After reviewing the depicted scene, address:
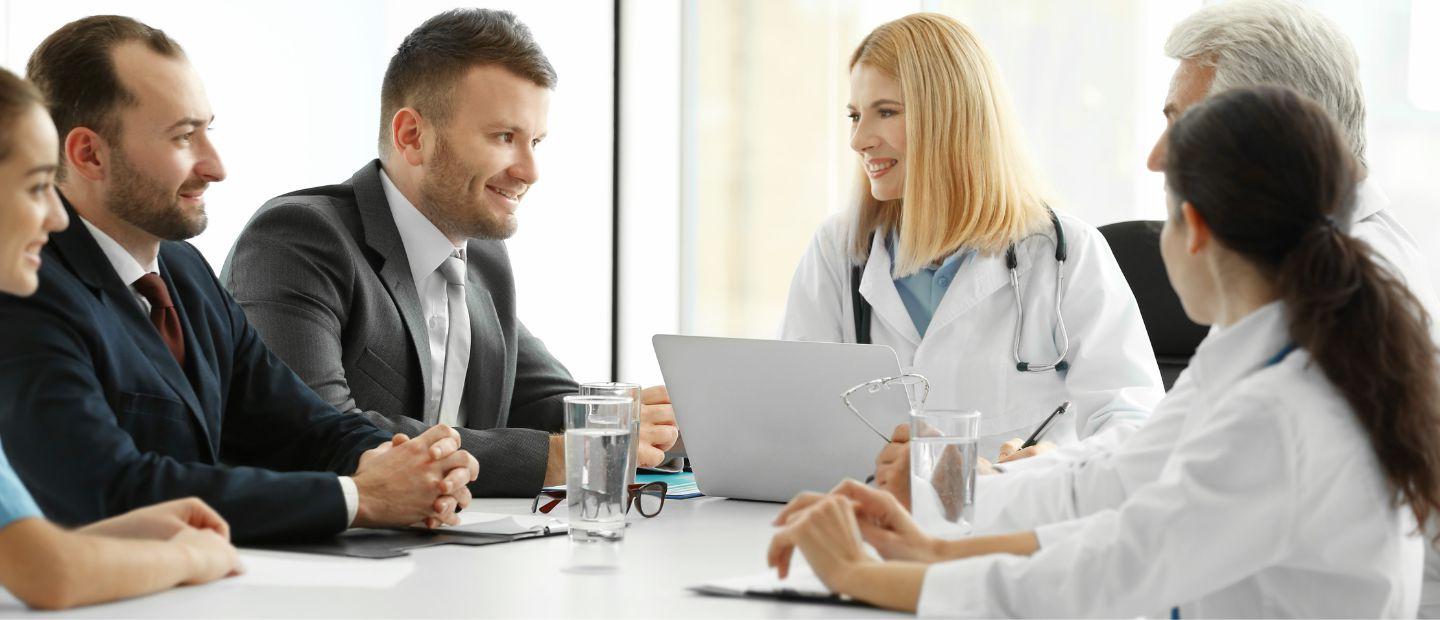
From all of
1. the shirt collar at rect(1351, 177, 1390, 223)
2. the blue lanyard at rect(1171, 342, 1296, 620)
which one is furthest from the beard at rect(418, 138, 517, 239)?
the blue lanyard at rect(1171, 342, 1296, 620)

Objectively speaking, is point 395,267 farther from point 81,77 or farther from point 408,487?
point 408,487

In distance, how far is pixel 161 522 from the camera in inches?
54.8

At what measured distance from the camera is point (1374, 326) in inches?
46.9

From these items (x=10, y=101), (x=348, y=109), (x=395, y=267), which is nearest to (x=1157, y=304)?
(x=395, y=267)

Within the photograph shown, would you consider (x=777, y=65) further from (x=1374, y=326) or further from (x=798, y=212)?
(x=1374, y=326)

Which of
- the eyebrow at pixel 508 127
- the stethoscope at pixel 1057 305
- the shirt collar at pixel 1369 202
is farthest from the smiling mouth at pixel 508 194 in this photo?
the shirt collar at pixel 1369 202

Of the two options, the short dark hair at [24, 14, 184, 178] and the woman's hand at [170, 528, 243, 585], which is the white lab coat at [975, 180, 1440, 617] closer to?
the woman's hand at [170, 528, 243, 585]

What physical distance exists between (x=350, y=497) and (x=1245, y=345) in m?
1.03

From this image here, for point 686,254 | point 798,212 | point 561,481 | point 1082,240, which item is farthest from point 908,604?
point 686,254

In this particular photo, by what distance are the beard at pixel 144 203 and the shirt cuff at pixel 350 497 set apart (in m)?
0.46

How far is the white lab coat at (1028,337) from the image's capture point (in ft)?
7.68

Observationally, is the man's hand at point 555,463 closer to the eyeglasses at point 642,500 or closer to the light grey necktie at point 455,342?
the eyeglasses at point 642,500

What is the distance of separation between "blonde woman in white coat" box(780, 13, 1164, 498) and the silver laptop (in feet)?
1.99

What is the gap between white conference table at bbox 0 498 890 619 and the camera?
1.23 m
